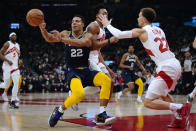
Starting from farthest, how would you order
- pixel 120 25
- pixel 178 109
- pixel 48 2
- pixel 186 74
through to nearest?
pixel 120 25
pixel 48 2
pixel 186 74
pixel 178 109

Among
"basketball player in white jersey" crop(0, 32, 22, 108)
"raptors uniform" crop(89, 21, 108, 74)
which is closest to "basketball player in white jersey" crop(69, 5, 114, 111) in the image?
"raptors uniform" crop(89, 21, 108, 74)

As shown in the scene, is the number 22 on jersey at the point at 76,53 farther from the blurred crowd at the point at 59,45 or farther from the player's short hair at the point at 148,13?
the blurred crowd at the point at 59,45

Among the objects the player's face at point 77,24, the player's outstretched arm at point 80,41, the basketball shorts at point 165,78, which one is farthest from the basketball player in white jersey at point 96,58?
the basketball shorts at point 165,78

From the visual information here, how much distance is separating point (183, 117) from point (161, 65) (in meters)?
0.76

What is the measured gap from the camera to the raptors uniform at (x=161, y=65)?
153 inches

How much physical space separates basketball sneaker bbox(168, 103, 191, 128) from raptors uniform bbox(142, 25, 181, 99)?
1.00 feet

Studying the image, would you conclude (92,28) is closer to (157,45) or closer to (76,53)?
(76,53)

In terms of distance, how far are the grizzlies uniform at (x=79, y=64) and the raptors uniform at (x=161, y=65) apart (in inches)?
38.8

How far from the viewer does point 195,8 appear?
81.5ft

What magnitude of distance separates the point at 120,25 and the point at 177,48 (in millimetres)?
6063

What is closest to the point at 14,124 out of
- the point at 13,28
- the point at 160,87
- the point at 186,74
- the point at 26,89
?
the point at 160,87

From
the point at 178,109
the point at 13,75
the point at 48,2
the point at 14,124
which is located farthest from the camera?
the point at 48,2

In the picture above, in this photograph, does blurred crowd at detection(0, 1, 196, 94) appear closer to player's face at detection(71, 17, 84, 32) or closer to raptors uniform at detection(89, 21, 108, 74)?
raptors uniform at detection(89, 21, 108, 74)

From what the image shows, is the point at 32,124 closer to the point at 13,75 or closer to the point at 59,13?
the point at 13,75
